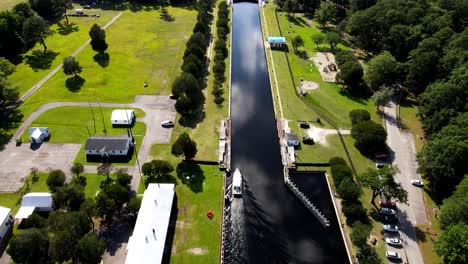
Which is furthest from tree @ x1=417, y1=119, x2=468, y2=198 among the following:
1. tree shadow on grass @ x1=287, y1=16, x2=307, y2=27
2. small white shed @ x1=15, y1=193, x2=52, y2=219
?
tree shadow on grass @ x1=287, y1=16, x2=307, y2=27

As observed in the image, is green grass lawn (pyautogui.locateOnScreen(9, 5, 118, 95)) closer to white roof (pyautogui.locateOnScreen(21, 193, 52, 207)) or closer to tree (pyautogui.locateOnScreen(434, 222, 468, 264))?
white roof (pyautogui.locateOnScreen(21, 193, 52, 207))

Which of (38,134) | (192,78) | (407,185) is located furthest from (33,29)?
(407,185)

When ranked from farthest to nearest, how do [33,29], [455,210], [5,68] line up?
[33,29], [5,68], [455,210]

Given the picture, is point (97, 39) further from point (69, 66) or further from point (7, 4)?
point (7, 4)

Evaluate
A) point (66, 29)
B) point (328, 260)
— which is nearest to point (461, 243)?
point (328, 260)

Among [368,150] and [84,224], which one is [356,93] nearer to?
[368,150]
